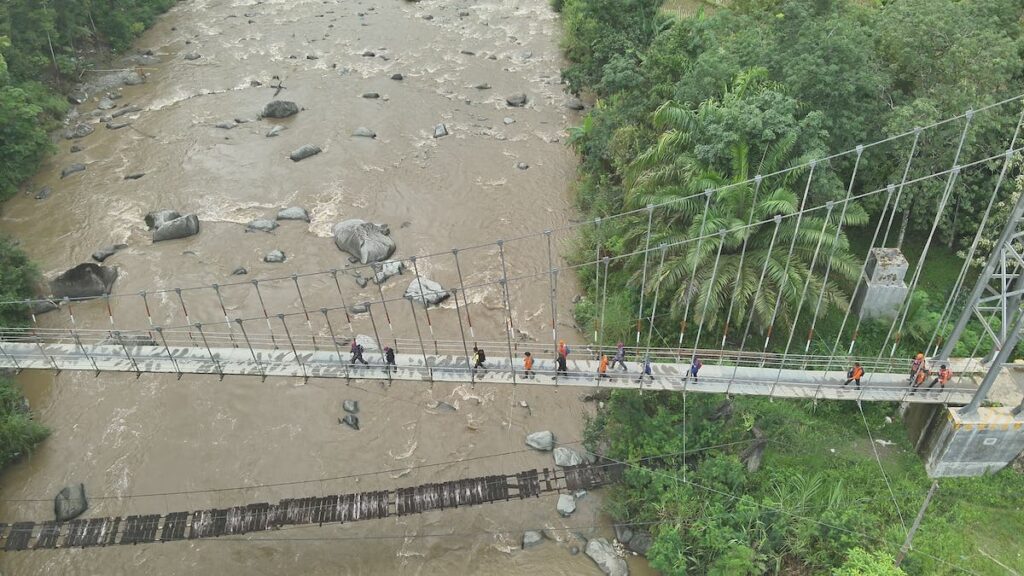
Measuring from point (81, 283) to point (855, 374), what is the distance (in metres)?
20.8

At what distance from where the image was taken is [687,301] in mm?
15516

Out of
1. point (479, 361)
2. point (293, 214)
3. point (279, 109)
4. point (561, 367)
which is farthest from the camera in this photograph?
point (279, 109)

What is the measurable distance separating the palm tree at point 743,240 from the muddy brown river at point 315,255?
12.9ft

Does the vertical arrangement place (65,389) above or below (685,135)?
below

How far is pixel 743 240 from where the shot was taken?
1591 cm

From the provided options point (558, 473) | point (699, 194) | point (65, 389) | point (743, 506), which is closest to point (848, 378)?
point (743, 506)

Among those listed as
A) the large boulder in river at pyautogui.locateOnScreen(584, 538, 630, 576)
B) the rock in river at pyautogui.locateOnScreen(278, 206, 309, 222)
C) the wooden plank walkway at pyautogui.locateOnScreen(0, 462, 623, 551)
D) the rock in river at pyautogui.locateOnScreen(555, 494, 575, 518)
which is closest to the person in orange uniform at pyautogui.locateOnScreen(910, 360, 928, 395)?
the wooden plank walkway at pyautogui.locateOnScreen(0, 462, 623, 551)

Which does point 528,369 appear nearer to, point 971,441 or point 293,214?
point 971,441

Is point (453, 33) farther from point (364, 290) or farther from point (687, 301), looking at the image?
point (687, 301)

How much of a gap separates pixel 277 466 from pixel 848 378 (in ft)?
41.0

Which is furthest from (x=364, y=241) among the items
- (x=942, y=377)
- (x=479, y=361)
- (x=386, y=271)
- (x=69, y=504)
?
(x=942, y=377)

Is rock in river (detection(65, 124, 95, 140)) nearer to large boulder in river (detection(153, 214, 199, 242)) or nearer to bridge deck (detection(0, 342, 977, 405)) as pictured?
large boulder in river (detection(153, 214, 199, 242))

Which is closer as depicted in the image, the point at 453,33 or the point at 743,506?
the point at 743,506

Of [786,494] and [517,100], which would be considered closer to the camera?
[786,494]
